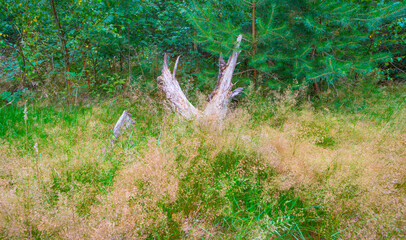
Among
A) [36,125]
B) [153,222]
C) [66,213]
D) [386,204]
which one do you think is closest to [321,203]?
[386,204]

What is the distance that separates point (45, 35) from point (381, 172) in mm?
5822

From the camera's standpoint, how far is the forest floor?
1.47 m

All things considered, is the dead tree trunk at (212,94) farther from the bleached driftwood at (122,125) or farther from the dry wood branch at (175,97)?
the bleached driftwood at (122,125)

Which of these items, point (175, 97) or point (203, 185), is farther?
point (175, 97)

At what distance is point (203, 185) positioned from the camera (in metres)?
1.89

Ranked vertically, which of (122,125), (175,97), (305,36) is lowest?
(122,125)

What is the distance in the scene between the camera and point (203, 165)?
2053 mm

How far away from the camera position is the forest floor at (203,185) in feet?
4.82

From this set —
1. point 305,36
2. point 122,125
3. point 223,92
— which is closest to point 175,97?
point 223,92

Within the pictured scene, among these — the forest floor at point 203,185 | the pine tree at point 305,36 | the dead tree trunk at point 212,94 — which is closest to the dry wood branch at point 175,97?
the dead tree trunk at point 212,94

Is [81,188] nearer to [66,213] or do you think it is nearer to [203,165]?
[66,213]

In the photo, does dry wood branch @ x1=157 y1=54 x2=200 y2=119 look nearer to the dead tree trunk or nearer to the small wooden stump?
the dead tree trunk

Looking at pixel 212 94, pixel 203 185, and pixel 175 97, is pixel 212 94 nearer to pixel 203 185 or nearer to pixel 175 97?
pixel 175 97

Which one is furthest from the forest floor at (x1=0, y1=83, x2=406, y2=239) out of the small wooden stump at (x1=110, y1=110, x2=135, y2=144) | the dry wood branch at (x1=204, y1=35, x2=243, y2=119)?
the dry wood branch at (x1=204, y1=35, x2=243, y2=119)
